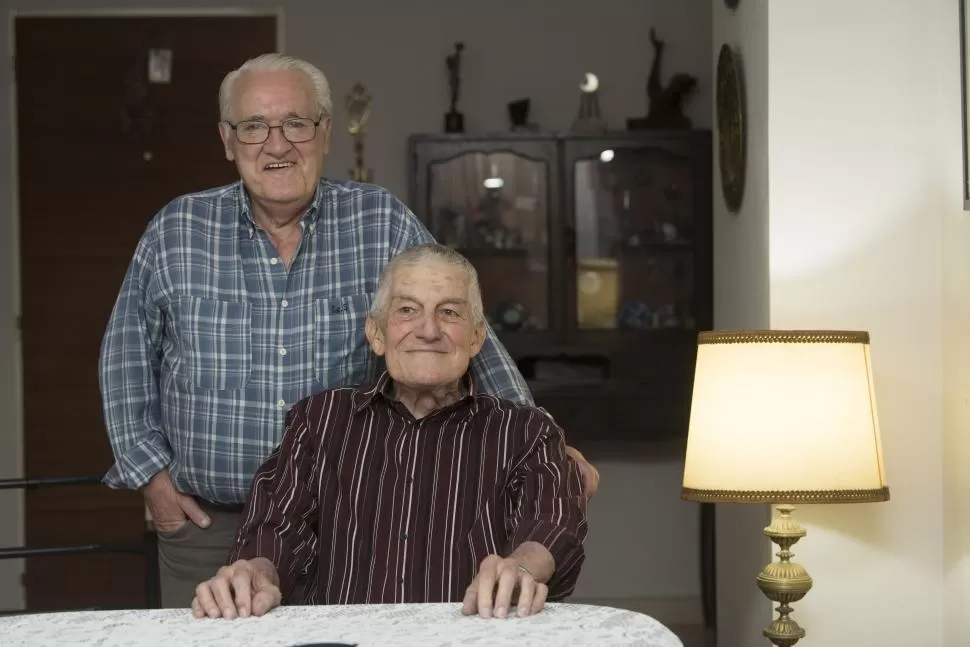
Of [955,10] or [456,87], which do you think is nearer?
[955,10]

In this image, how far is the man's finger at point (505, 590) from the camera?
1588 millimetres

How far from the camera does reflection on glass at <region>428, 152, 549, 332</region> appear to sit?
500 cm

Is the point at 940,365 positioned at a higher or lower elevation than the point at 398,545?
higher

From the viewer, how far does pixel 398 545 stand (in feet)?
6.55

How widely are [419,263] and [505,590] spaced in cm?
67

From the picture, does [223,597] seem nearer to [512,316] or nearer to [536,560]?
[536,560]

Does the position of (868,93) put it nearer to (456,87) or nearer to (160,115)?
(456,87)

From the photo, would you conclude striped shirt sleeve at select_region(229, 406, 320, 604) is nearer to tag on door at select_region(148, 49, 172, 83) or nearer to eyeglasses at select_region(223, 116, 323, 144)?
eyeglasses at select_region(223, 116, 323, 144)

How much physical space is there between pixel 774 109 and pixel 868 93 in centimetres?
19

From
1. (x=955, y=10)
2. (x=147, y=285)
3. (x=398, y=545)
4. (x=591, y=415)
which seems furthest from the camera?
(x=591, y=415)

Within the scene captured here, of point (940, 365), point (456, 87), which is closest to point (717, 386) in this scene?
point (940, 365)

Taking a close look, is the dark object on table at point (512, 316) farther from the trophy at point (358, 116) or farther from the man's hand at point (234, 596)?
the man's hand at point (234, 596)

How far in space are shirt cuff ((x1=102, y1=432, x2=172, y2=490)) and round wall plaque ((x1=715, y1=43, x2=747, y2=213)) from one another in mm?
1570

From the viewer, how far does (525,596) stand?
1.60 meters
